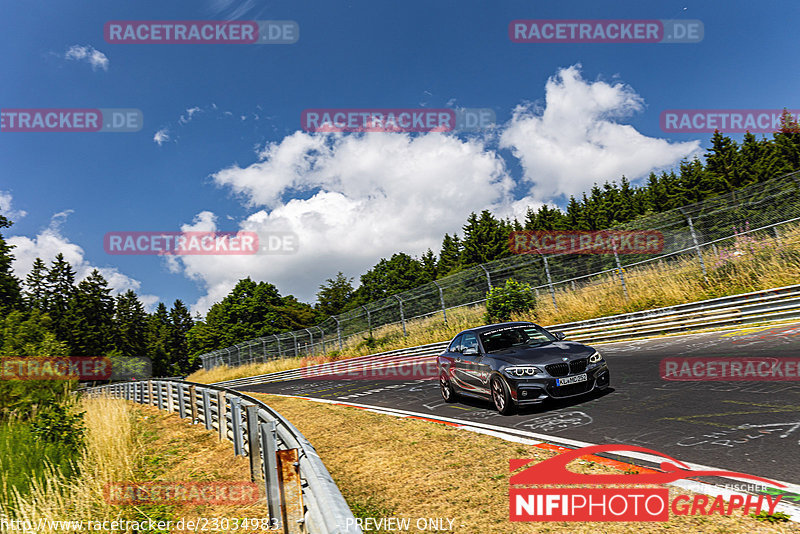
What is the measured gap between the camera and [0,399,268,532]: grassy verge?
5.39m

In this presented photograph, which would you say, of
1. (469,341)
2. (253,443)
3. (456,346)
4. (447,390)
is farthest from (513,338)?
(253,443)

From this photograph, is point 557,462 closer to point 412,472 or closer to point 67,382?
point 412,472

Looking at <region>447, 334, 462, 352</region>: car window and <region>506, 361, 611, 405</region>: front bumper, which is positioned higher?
<region>447, 334, 462, 352</region>: car window

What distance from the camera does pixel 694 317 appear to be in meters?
14.8

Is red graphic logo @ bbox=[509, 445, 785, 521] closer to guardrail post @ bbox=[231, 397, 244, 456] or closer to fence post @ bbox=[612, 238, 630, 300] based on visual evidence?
guardrail post @ bbox=[231, 397, 244, 456]

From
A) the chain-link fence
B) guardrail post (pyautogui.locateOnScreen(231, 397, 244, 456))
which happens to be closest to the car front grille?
guardrail post (pyautogui.locateOnScreen(231, 397, 244, 456))

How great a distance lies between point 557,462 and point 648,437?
1266 millimetres

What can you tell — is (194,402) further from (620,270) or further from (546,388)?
(620,270)

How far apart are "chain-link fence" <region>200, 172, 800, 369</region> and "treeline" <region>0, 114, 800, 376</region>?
33.7 meters

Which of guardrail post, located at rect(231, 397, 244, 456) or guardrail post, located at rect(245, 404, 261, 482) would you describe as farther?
guardrail post, located at rect(231, 397, 244, 456)

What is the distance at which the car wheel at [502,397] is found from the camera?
756cm

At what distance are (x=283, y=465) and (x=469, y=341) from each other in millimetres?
6196

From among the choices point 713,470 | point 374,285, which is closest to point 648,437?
point 713,470

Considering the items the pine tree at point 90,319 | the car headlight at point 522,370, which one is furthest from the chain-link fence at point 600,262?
the pine tree at point 90,319
